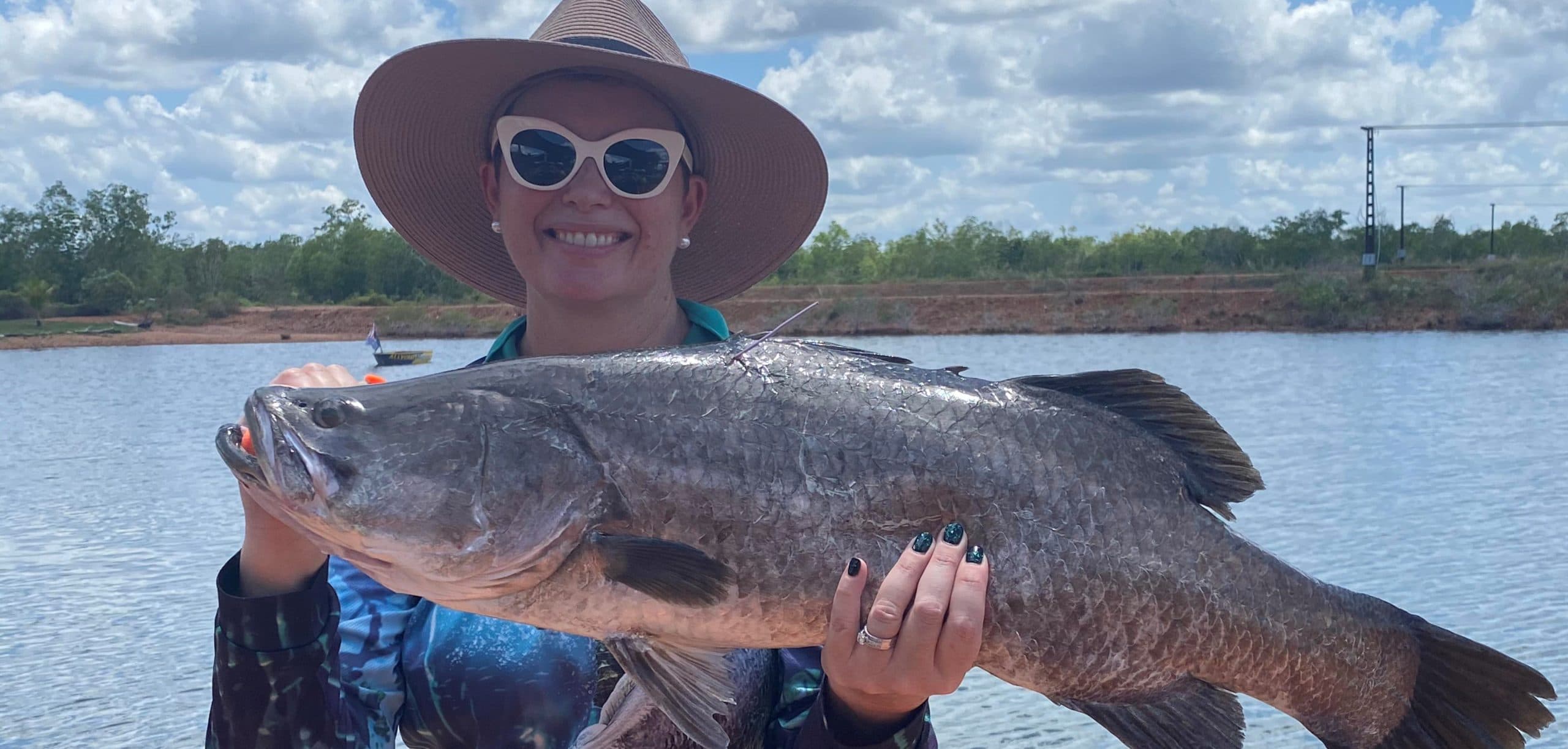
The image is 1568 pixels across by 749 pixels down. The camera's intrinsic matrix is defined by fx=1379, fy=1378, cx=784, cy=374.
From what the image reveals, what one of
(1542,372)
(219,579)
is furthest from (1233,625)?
(1542,372)

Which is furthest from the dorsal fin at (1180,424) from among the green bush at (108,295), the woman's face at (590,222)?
the green bush at (108,295)

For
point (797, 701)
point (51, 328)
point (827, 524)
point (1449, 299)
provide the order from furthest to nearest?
point (51, 328) → point (1449, 299) → point (797, 701) → point (827, 524)

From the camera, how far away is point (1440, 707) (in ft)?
10.00

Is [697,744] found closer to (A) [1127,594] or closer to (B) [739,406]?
(B) [739,406]

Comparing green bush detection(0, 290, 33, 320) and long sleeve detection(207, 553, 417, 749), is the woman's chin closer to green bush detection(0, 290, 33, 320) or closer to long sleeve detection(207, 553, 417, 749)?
long sleeve detection(207, 553, 417, 749)

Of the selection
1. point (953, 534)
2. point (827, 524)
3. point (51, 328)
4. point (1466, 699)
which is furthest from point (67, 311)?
point (1466, 699)

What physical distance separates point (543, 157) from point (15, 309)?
257 feet

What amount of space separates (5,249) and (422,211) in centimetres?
8868

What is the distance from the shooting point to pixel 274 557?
9.73 feet

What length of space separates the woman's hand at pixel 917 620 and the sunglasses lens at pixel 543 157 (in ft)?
4.58

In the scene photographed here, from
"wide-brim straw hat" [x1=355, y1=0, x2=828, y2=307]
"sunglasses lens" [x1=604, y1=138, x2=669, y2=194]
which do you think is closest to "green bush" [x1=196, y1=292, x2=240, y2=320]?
"wide-brim straw hat" [x1=355, y1=0, x2=828, y2=307]

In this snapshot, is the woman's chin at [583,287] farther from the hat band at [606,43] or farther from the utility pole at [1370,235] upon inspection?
the utility pole at [1370,235]

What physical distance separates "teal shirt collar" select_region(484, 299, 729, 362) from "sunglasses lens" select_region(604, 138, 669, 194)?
402 mm

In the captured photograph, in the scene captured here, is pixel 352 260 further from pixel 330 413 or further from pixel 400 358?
pixel 330 413
